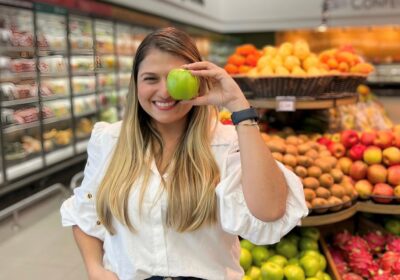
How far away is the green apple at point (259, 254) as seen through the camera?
2338mm

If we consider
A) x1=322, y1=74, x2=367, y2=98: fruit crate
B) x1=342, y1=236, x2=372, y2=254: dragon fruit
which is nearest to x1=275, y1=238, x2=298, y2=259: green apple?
x1=342, y1=236, x2=372, y2=254: dragon fruit

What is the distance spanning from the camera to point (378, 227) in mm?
2779

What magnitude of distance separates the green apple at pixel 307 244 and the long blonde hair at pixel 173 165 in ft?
4.56

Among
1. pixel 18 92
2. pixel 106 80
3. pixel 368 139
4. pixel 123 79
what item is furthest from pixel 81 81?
pixel 368 139

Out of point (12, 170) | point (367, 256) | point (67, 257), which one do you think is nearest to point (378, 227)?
point (367, 256)

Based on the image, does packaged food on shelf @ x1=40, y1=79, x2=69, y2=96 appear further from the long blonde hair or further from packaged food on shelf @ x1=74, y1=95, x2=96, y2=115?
the long blonde hair

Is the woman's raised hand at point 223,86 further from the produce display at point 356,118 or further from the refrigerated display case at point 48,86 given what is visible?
the refrigerated display case at point 48,86

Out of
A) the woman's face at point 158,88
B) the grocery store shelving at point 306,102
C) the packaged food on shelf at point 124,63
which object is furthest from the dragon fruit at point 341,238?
the packaged food on shelf at point 124,63

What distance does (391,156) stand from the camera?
8.48 ft

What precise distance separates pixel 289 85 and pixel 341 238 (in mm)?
1005

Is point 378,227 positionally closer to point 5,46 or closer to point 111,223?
point 111,223

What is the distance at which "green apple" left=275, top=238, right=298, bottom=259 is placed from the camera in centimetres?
238

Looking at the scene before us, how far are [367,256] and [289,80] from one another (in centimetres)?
114

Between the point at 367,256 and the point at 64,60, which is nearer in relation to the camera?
the point at 367,256
